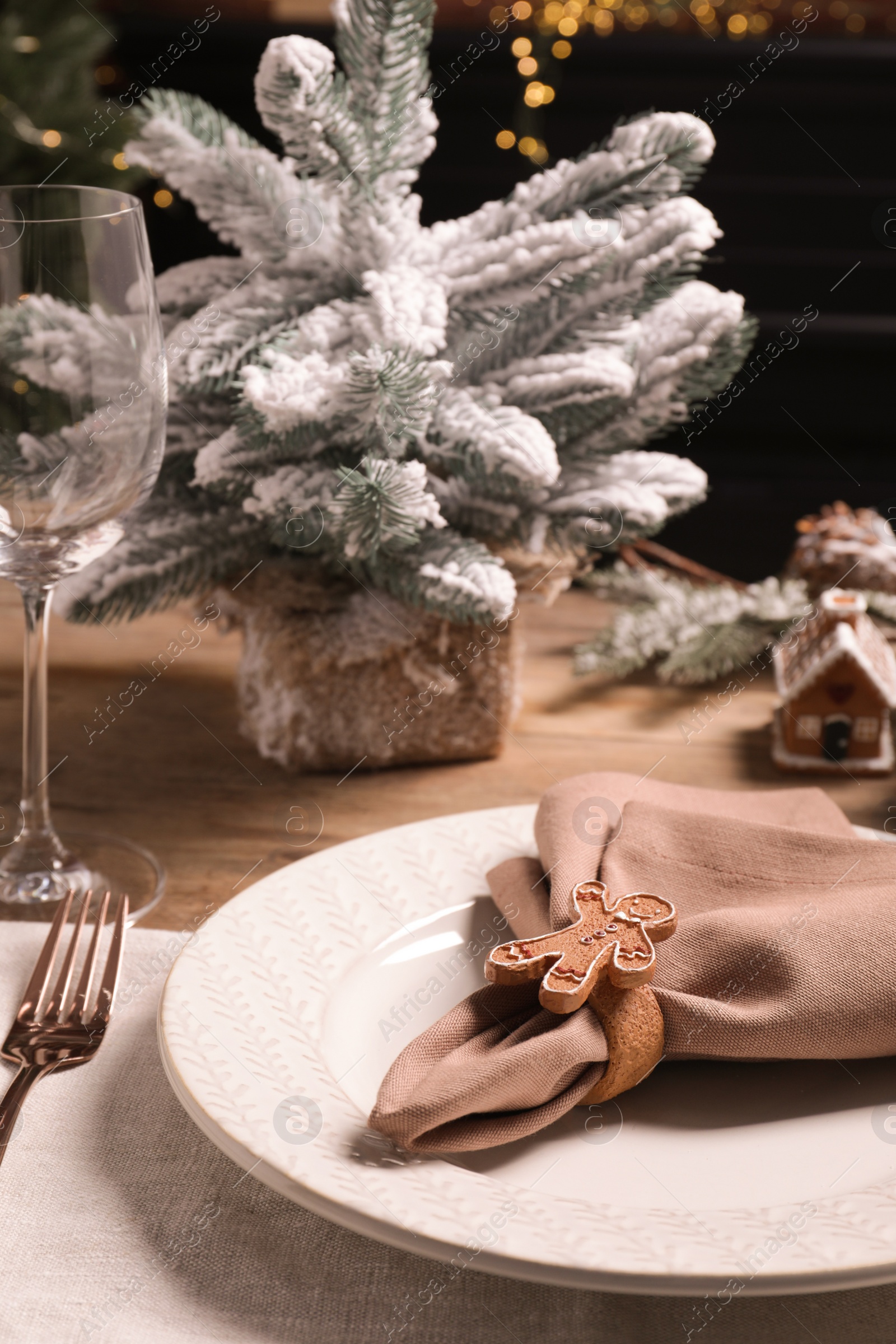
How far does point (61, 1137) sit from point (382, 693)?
1.27 feet

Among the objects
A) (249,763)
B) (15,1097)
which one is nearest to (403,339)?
(249,763)

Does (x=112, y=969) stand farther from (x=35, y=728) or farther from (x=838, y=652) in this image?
(x=838, y=652)

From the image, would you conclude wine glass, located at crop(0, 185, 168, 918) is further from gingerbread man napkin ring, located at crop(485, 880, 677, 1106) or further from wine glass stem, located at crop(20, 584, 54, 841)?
gingerbread man napkin ring, located at crop(485, 880, 677, 1106)

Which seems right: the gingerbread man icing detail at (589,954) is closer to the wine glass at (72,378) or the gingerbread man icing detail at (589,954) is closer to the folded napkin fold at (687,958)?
the folded napkin fold at (687,958)

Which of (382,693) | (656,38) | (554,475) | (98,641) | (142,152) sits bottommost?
(98,641)

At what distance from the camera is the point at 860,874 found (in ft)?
1.70

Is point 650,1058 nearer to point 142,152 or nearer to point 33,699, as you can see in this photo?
point 33,699

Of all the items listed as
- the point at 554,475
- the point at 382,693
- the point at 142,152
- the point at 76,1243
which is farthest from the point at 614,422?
the point at 76,1243

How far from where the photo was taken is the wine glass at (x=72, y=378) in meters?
0.53

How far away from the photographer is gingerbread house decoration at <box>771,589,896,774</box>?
0.80 m

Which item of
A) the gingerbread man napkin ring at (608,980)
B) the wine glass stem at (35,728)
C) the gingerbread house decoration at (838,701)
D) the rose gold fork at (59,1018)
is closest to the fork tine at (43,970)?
the rose gold fork at (59,1018)

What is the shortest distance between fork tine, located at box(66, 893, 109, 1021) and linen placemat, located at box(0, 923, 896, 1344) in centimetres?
7

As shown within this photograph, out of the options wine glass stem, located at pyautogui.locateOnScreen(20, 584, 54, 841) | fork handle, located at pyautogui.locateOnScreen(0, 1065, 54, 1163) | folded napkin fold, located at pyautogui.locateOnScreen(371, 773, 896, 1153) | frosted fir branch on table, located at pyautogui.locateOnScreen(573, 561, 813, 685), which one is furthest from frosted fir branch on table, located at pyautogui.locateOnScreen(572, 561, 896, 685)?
fork handle, located at pyautogui.locateOnScreen(0, 1065, 54, 1163)

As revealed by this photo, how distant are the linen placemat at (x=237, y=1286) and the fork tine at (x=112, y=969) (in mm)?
71
